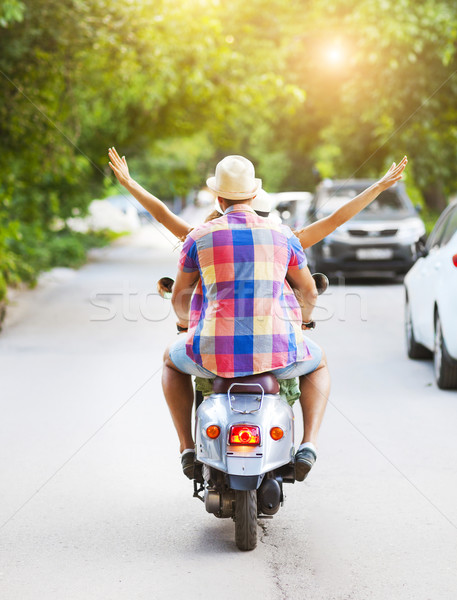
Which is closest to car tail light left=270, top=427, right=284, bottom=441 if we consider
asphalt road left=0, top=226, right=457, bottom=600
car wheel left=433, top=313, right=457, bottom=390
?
asphalt road left=0, top=226, right=457, bottom=600

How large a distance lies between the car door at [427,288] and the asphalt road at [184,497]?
1.33 ft

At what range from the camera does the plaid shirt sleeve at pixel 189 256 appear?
4.37 metres

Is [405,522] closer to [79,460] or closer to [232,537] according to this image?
[232,537]

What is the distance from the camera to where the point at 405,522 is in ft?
15.7

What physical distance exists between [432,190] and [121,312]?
50.7 ft

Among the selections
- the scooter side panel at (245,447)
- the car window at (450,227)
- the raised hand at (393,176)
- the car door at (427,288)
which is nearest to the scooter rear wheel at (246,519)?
the scooter side panel at (245,447)

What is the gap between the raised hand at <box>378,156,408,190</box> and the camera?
4645mm

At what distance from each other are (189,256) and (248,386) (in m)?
0.64

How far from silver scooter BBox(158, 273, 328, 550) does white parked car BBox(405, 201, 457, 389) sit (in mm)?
3817

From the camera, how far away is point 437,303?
8.28 metres

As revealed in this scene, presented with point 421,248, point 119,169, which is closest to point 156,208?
point 119,169

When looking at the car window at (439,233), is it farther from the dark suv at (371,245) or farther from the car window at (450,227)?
the dark suv at (371,245)

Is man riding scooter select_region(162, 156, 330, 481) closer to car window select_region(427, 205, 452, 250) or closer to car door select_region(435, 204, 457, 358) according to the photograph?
car door select_region(435, 204, 457, 358)

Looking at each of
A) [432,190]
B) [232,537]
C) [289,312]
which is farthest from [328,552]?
[432,190]
